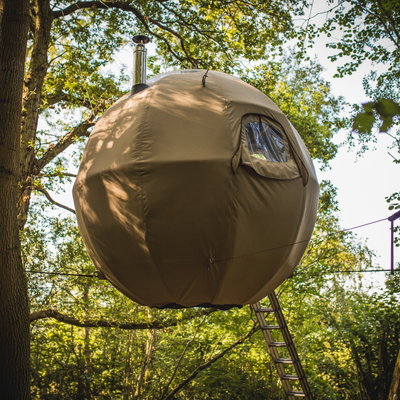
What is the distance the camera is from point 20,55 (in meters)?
4.52

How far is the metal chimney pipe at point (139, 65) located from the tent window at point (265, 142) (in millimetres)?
1204

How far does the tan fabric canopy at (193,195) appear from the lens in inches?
120

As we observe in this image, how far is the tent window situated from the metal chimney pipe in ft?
3.95

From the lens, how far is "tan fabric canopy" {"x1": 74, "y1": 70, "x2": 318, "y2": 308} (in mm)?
3047

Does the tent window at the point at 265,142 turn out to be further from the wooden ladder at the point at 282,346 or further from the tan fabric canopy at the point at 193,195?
the wooden ladder at the point at 282,346

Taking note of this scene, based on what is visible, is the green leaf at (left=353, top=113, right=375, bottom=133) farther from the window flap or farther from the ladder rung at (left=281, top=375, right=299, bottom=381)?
the ladder rung at (left=281, top=375, right=299, bottom=381)

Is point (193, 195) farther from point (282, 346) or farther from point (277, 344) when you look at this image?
point (277, 344)

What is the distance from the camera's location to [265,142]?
3510 mm

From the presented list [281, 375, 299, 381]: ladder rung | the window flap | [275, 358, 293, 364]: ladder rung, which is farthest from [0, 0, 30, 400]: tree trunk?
[281, 375, 299, 381]: ladder rung

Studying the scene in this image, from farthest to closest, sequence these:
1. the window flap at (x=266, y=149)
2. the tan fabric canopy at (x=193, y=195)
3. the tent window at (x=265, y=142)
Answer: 1. the tent window at (x=265, y=142)
2. the window flap at (x=266, y=149)
3. the tan fabric canopy at (x=193, y=195)

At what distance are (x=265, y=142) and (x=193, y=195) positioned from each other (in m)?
0.98

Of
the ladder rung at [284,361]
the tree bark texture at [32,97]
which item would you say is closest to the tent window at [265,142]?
the ladder rung at [284,361]

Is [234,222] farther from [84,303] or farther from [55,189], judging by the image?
[55,189]

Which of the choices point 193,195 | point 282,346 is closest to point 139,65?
point 193,195
